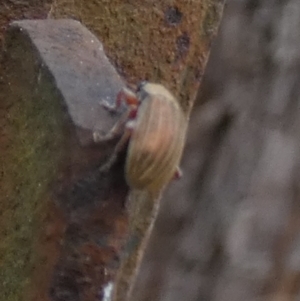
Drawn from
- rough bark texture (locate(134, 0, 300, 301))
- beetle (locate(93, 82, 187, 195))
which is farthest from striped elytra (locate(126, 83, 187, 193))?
rough bark texture (locate(134, 0, 300, 301))

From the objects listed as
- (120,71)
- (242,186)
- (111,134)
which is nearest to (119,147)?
(111,134)

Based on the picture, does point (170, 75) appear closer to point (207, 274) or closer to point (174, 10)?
point (174, 10)

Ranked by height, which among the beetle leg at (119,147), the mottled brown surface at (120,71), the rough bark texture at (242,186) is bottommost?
the rough bark texture at (242,186)

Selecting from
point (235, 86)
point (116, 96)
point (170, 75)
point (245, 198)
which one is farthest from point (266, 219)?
point (116, 96)

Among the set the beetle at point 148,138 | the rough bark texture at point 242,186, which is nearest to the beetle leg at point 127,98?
the beetle at point 148,138

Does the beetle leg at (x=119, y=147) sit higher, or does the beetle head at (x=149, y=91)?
the beetle leg at (x=119, y=147)

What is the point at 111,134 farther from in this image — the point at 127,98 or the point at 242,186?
the point at 242,186

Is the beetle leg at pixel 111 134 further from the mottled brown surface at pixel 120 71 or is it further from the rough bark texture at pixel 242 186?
the rough bark texture at pixel 242 186
